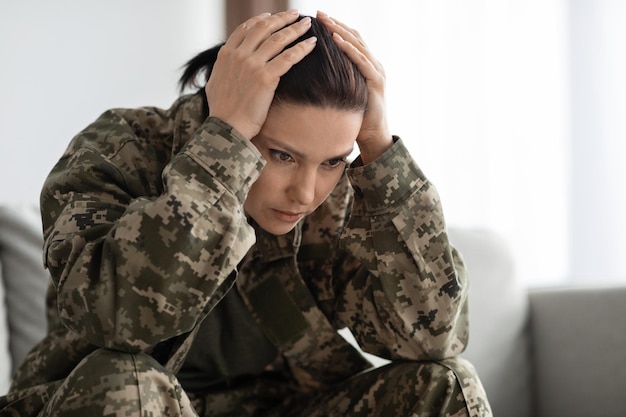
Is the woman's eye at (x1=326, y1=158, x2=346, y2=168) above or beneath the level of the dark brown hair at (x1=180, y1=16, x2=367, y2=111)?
beneath

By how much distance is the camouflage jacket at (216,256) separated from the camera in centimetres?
97

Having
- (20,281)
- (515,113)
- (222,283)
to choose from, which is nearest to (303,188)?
(222,283)

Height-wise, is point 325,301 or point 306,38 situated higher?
point 306,38

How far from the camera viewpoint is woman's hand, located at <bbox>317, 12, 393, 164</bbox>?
1.11m

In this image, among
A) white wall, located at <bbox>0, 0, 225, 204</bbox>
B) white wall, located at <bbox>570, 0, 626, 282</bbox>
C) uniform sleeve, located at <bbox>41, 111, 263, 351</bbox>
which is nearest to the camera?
uniform sleeve, located at <bbox>41, 111, 263, 351</bbox>

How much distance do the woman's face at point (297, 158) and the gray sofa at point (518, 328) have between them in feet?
1.77

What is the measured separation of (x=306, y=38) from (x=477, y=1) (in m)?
1.44

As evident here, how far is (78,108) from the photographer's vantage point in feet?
6.37

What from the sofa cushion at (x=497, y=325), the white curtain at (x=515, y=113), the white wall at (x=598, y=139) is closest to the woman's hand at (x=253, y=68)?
the sofa cushion at (x=497, y=325)

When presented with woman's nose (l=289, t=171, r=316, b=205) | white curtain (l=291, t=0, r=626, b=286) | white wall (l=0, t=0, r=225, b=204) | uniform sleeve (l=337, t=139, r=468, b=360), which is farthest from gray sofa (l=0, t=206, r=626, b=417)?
white curtain (l=291, t=0, r=626, b=286)

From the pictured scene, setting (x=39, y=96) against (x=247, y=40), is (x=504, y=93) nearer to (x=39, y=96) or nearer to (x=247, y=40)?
(x=39, y=96)

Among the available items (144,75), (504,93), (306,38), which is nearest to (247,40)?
(306,38)

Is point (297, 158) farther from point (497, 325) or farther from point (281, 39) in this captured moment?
point (497, 325)

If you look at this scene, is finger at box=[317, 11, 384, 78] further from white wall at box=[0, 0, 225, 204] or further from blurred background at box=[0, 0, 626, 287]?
blurred background at box=[0, 0, 626, 287]
